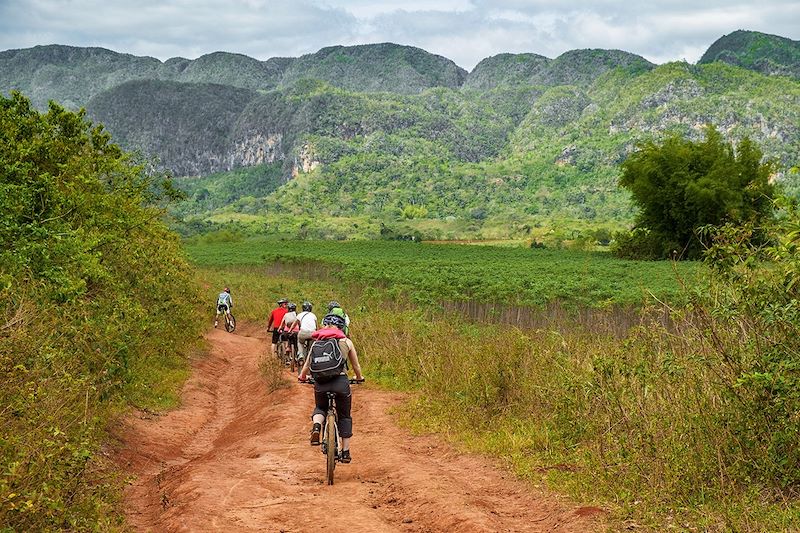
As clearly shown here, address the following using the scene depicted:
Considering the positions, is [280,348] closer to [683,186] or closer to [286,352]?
[286,352]

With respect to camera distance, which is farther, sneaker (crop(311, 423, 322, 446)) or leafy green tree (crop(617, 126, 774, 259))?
leafy green tree (crop(617, 126, 774, 259))

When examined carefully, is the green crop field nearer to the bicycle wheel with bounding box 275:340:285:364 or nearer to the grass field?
the grass field

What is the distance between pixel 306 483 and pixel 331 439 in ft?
1.92

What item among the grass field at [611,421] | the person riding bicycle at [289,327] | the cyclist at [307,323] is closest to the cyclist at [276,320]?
the person riding bicycle at [289,327]

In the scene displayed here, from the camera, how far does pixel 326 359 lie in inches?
338

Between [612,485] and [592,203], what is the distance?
16661 centimetres

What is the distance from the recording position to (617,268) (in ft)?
153

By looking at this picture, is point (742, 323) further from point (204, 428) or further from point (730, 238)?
point (204, 428)

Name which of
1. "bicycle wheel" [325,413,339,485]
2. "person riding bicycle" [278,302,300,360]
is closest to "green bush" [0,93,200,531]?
"bicycle wheel" [325,413,339,485]

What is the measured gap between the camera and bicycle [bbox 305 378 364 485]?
8469 mm

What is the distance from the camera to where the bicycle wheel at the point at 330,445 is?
846cm

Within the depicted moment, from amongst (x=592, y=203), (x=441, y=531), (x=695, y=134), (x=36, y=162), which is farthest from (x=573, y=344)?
(x=695, y=134)

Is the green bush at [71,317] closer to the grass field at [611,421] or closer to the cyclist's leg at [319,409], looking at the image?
the cyclist's leg at [319,409]

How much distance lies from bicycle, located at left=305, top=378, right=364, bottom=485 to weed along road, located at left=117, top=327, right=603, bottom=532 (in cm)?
21
